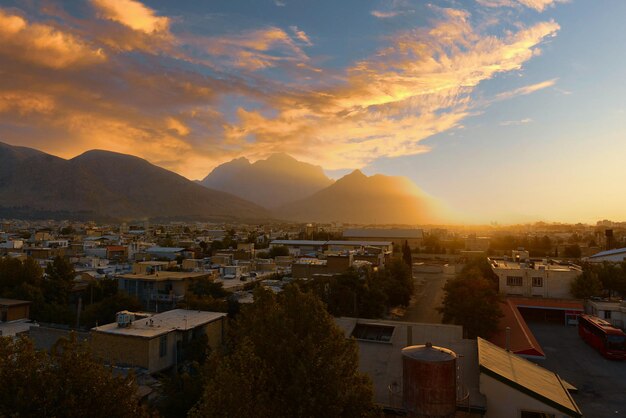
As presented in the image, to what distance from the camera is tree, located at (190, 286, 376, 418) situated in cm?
785

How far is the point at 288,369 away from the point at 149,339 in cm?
1339

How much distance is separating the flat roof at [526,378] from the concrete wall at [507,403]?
0.44 feet

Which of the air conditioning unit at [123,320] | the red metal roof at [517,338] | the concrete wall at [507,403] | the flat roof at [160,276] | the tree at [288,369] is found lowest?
the red metal roof at [517,338]

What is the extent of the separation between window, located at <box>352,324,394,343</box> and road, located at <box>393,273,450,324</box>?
12602 mm

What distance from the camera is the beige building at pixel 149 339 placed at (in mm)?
19797

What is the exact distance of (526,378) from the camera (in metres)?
14.6

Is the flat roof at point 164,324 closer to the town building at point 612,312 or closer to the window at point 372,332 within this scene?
the window at point 372,332

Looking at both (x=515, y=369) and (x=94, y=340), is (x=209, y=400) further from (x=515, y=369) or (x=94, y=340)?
(x=94, y=340)

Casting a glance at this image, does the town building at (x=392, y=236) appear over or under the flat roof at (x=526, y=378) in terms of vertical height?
over

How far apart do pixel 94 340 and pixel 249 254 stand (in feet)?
138

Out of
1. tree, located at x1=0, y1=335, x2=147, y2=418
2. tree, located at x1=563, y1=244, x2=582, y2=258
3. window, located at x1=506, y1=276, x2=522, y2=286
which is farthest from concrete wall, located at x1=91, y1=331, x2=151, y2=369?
tree, located at x1=563, y1=244, x2=582, y2=258

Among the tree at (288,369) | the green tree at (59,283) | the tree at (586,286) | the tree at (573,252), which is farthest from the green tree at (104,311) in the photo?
the tree at (573,252)

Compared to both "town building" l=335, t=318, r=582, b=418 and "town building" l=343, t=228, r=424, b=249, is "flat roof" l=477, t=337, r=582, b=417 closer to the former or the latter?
"town building" l=335, t=318, r=582, b=418

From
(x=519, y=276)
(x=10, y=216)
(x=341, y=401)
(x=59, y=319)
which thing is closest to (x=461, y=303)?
(x=519, y=276)
